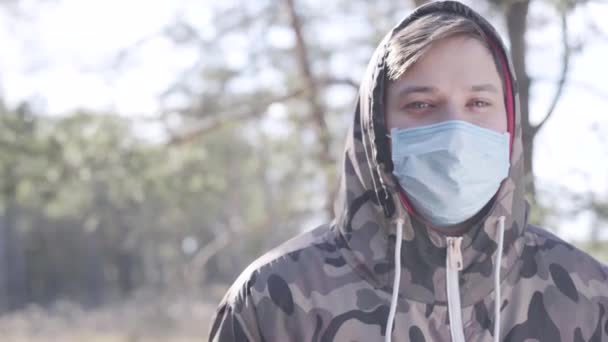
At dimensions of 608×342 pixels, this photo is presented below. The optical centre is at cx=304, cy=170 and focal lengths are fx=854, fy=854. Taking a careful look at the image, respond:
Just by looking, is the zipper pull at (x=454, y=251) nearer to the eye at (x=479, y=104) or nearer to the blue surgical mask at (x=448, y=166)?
the blue surgical mask at (x=448, y=166)

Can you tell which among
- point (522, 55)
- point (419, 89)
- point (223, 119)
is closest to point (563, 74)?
point (522, 55)

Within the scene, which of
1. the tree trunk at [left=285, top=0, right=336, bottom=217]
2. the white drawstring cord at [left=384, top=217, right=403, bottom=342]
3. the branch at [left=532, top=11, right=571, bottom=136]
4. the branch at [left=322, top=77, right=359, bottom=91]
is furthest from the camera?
the tree trunk at [left=285, top=0, right=336, bottom=217]

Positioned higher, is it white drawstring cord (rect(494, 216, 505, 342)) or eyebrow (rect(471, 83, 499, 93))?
eyebrow (rect(471, 83, 499, 93))

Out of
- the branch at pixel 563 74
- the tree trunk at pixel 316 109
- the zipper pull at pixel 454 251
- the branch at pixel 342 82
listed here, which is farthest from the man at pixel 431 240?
the branch at pixel 342 82

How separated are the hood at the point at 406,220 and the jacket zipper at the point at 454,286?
17 millimetres

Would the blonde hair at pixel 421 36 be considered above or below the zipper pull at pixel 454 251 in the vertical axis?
above

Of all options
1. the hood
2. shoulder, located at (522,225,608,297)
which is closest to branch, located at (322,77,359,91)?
the hood

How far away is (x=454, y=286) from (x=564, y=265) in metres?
0.30

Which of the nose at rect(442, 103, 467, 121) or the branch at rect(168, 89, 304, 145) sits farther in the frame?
the branch at rect(168, 89, 304, 145)

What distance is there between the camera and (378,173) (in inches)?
88.0

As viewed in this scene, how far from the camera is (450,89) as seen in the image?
2189mm

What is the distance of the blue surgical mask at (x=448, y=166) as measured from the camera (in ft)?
Answer: 7.19

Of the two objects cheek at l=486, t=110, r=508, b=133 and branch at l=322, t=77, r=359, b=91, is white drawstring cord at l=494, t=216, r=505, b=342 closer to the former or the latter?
cheek at l=486, t=110, r=508, b=133

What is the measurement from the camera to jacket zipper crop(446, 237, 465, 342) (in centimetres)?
210
